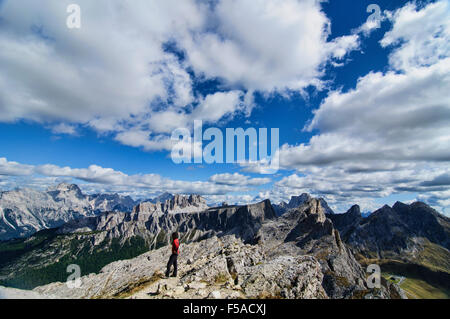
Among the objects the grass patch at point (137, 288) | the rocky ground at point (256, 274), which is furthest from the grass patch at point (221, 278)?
the grass patch at point (137, 288)

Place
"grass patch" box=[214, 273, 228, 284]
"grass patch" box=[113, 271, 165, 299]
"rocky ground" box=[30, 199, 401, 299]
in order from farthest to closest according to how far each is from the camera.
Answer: "grass patch" box=[214, 273, 228, 284] < "grass patch" box=[113, 271, 165, 299] < "rocky ground" box=[30, 199, 401, 299]

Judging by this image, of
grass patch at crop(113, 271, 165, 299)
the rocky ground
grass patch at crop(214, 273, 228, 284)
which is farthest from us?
grass patch at crop(214, 273, 228, 284)

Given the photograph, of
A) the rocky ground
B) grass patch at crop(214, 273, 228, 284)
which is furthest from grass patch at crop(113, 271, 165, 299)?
grass patch at crop(214, 273, 228, 284)

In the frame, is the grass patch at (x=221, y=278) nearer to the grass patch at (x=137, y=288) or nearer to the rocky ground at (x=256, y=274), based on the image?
the rocky ground at (x=256, y=274)

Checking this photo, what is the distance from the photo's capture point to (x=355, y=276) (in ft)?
345

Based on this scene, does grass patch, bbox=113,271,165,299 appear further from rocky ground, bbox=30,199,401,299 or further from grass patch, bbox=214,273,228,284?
grass patch, bbox=214,273,228,284
